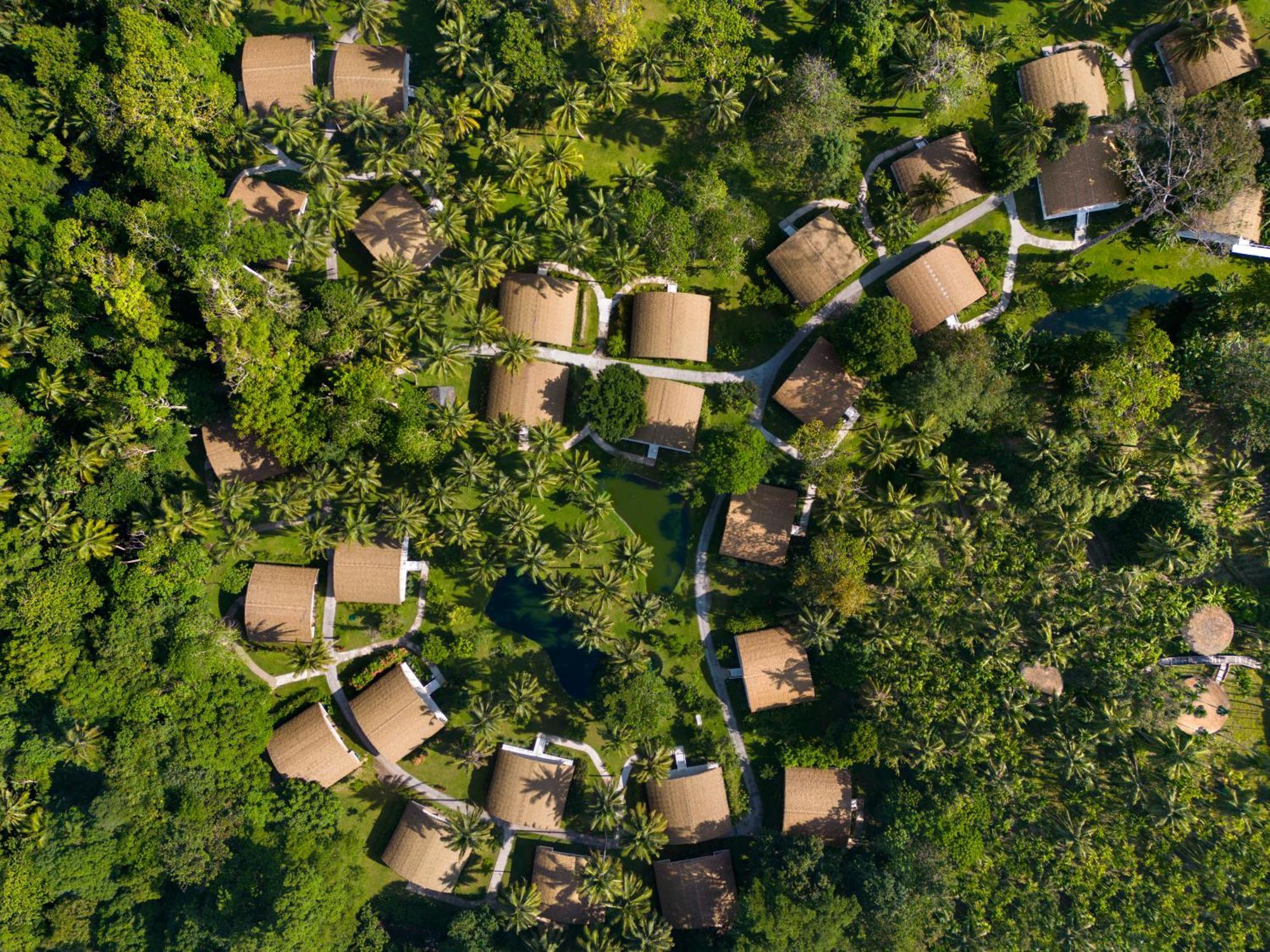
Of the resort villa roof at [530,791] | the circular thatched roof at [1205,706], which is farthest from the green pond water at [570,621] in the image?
the circular thatched roof at [1205,706]

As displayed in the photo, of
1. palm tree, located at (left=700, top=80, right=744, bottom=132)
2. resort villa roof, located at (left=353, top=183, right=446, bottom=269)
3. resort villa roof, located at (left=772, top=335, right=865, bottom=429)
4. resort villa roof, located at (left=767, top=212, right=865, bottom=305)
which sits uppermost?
palm tree, located at (left=700, top=80, right=744, bottom=132)

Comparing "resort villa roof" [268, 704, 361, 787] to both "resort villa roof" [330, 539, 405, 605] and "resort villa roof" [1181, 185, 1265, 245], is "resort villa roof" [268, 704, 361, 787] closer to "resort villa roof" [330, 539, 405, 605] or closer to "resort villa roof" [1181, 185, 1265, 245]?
"resort villa roof" [330, 539, 405, 605]

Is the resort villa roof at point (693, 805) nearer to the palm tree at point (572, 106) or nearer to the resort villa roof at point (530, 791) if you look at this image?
the resort villa roof at point (530, 791)

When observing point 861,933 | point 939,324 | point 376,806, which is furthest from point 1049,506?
point 376,806

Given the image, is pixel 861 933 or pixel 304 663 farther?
pixel 304 663

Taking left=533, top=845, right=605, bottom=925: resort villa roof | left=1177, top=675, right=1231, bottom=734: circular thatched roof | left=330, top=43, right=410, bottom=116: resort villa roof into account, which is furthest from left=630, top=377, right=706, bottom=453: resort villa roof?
left=1177, top=675, right=1231, bottom=734: circular thatched roof

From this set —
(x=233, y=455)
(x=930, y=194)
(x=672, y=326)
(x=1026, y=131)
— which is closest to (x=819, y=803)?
(x=672, y=326)

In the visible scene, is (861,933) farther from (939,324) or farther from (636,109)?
(636,109)
